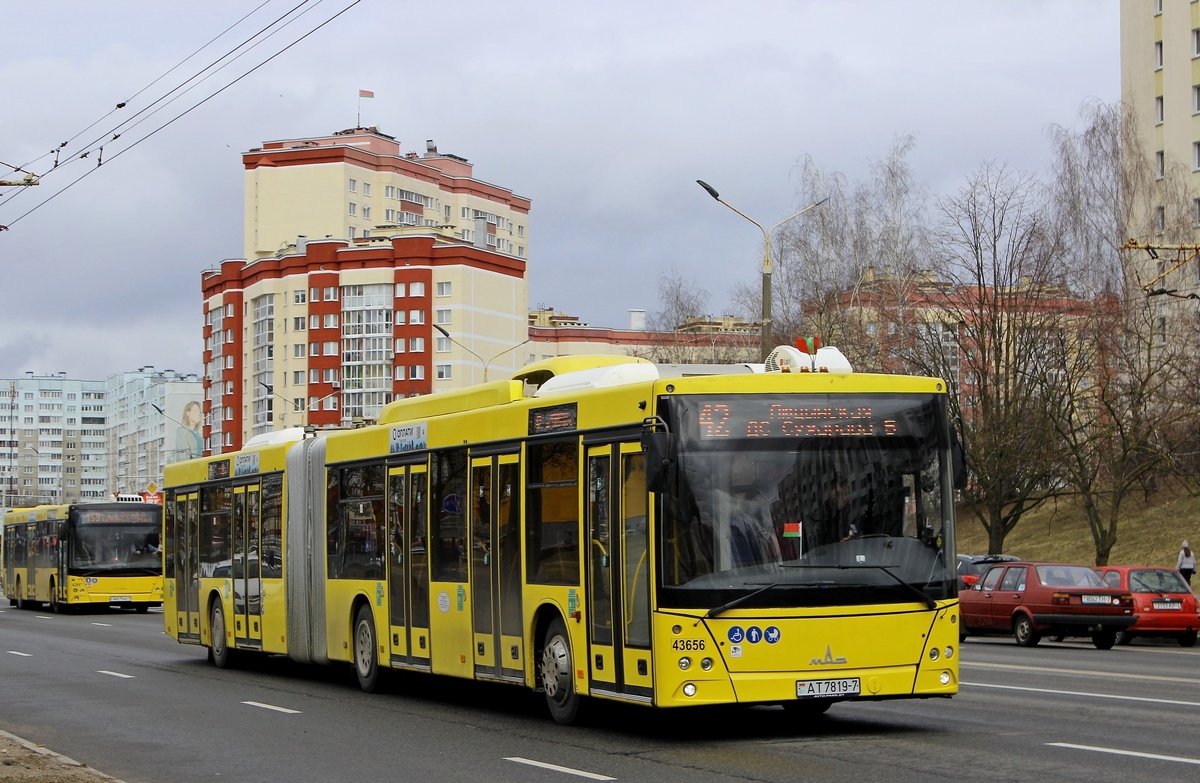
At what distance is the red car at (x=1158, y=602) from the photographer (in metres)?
27.5

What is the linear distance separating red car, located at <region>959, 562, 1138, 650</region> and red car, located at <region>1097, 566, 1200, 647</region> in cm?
50

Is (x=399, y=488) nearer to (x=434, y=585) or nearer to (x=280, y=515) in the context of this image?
(x=434, y=585)

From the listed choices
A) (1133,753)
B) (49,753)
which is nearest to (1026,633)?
(1133,753)

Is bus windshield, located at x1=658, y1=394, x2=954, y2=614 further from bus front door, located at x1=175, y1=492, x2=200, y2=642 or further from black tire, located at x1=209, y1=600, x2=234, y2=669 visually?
bus front door, located at x1=175, y1=492, x2=200, y2=642

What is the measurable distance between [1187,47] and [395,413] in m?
72.1

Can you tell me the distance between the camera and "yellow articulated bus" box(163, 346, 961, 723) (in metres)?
12.0

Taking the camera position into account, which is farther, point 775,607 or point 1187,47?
point 1187,47

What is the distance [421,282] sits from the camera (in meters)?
114

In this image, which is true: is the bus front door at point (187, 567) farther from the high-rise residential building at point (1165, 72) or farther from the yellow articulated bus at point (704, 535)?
the high-rise residential building at point (1165, 72)

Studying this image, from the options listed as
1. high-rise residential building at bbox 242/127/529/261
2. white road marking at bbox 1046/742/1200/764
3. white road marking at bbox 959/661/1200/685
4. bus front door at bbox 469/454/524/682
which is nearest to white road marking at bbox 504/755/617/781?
bus front door at bbox 469/454/524/682

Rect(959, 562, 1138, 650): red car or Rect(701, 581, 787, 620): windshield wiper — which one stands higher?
Rect(701, 581, 787, 620): windshield wiper

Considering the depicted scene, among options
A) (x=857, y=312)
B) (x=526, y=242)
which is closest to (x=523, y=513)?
(x=857, y=312)

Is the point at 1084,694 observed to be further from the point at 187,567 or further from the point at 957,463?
the point at 187,567

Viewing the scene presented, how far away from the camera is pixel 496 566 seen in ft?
49.1
